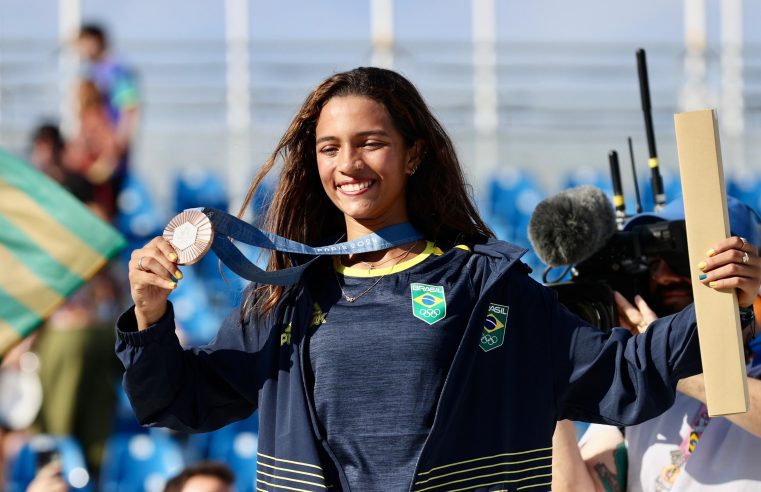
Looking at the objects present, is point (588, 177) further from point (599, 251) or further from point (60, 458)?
point (599, 251)

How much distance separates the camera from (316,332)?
2357 mm

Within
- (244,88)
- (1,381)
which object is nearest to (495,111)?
(244,88)

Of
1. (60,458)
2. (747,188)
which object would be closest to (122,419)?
(60,458)

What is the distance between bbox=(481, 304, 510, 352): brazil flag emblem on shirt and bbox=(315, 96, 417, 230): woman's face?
12.4 inches

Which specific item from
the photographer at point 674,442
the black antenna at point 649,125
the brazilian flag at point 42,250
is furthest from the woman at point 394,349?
the brazilian flag at point 42,250

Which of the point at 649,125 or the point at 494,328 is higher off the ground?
the point at 649,125

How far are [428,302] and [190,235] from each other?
1.57ft

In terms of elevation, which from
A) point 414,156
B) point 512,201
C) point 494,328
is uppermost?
point 512,201

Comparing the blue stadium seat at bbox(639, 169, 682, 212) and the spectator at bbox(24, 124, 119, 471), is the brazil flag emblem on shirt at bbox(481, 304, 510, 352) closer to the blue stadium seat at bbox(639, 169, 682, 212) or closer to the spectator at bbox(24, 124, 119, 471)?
the spectator at bbox(24, 124, 119, 471)

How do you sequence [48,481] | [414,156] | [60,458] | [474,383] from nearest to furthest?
[474,383], [414,156], [48,481], [60,458]

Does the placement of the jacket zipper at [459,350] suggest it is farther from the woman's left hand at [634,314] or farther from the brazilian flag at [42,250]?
the brazilian flag at [42,250]

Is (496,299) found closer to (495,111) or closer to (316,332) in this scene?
(316,332)

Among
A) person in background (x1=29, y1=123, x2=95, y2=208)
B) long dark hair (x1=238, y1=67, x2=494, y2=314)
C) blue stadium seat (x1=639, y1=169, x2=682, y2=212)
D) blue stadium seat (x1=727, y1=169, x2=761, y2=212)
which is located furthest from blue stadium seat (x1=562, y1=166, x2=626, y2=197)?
long dark hair (x1=238, y1=67, x2=494, y2=314)

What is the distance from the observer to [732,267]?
2168 millimetres
